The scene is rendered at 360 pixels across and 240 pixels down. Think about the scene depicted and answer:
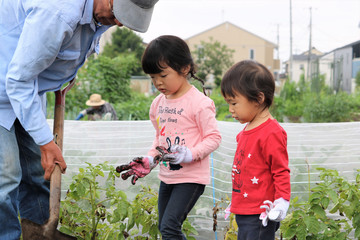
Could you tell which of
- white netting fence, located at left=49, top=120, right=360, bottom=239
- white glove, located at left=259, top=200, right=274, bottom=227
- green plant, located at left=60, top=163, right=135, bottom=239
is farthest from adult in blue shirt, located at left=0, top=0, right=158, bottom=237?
white glove, located at left=259, top=200, right=274, bottom=227

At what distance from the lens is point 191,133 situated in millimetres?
2420

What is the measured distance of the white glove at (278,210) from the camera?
6.05 ft

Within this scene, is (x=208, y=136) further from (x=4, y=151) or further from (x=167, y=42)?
(x=4, y=151)

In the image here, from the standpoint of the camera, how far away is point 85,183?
267 cm

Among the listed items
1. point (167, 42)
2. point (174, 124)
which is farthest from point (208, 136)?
point (167, 42)

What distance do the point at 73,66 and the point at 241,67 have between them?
0.89 meters

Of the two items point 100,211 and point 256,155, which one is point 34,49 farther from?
point 100,211

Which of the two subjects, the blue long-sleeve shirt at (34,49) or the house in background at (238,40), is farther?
the house in background at (238,40)

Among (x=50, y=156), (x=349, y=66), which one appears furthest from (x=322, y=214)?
(x=349, y=66)

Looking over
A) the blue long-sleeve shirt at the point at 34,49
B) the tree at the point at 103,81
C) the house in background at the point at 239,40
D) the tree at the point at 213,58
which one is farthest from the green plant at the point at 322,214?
the house in background at the point at 239,40

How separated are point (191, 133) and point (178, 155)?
0.20m

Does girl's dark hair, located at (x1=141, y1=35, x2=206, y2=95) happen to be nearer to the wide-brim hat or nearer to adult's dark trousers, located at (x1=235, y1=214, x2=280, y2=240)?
the wide-brim hat

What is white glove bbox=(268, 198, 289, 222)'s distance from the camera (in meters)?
1.84

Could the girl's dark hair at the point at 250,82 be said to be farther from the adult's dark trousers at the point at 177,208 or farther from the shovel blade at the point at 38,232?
the shovel blade at the point at 38,232
